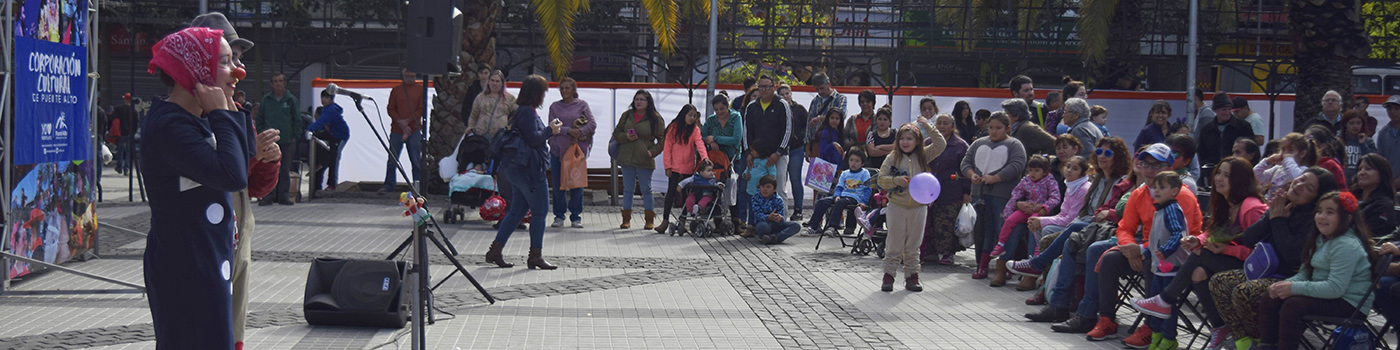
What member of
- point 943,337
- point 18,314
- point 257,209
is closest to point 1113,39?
point 257,209

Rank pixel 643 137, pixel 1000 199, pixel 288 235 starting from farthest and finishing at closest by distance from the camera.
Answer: pixel 643 137 → pixel 288 235 → pixel 1000 199

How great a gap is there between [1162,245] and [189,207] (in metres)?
5.36

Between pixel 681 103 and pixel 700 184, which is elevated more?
pixel 681 103

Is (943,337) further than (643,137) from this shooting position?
No

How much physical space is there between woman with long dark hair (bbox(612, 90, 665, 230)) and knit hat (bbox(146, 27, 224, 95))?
9760 mm

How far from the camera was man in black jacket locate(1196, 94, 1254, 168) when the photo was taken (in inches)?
503

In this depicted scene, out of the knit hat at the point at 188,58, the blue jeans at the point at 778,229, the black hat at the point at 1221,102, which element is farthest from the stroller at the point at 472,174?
the knit hat at the point at 188,58

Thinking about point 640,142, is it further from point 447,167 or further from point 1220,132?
point 1220,132

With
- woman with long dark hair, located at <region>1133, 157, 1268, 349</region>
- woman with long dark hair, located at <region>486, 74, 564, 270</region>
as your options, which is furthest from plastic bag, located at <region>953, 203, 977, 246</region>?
woman with long dark hair, located at <region>1133, 157, 1268, 349</region>

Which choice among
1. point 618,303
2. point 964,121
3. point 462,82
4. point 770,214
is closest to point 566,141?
point 770,214

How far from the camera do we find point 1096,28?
68.3 ft

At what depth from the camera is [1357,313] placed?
20.6ft

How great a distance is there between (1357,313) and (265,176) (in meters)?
5.08

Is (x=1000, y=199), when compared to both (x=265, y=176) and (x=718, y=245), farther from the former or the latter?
(x=265, y=176)
